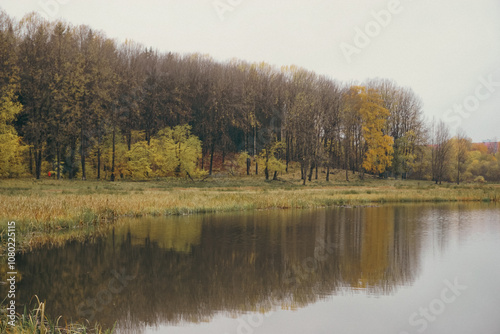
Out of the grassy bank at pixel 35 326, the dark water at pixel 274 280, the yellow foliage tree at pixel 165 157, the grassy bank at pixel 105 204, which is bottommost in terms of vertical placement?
the dark water at pixel 274 280

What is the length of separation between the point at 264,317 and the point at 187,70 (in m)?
→ 65.4

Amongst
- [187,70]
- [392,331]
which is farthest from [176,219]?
[187,70]

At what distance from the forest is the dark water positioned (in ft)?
117

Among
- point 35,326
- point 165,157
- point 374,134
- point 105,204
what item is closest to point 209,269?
point 35,326

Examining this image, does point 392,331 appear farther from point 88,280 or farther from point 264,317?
point 88,280

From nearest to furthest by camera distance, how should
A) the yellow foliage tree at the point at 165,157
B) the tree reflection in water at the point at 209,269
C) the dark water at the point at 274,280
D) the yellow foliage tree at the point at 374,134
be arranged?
the dark water at the point at 274,280
the tree reflection in water at the point at 209,269
the yellow foliage tree at the point at 165,157
the yellow foliage tree at the point at 374,134

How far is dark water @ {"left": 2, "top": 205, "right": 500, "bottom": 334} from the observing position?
36.0ft

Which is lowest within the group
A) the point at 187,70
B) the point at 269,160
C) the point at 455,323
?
the point at 455,323

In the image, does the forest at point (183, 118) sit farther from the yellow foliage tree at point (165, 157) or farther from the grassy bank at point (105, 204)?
the grassy bank at point (105, 204)

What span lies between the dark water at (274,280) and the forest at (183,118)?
35.6 metres

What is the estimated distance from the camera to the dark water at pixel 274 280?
36.0ft

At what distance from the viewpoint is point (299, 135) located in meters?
64.4

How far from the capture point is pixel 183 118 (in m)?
69.9

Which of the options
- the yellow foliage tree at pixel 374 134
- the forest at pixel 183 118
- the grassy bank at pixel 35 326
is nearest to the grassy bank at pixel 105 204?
the grassy bank at pixel 35 326
